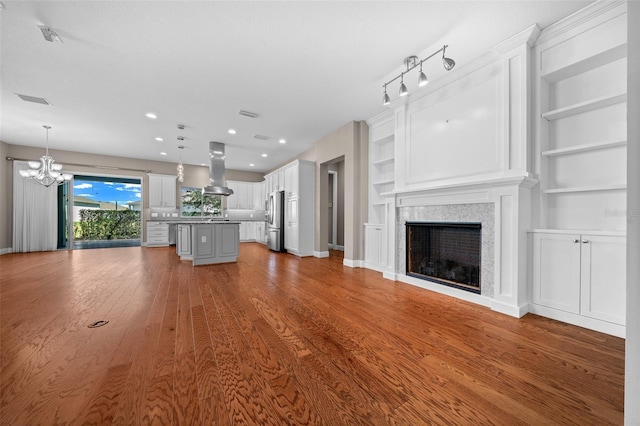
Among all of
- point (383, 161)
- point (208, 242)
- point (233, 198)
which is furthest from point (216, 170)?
point (383, 161)

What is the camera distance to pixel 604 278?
2.04m

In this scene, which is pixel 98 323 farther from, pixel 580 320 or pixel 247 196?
pixel 247 196

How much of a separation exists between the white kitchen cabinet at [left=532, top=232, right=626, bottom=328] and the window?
9.20 metres

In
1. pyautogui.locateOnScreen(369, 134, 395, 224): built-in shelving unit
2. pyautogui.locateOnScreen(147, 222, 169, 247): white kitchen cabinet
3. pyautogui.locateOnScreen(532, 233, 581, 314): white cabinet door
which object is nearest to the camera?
pyautogui.locateOnScreen(532, 233, 581, 314): white cabinet door

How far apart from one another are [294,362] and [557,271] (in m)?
2.60

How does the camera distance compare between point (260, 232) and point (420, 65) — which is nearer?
point (420, 65)

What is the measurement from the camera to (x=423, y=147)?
3.52 metres

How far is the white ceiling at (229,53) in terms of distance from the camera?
2.21 meters

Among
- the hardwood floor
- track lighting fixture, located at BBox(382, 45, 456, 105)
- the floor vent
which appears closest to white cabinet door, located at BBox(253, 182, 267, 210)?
the hardwood floor

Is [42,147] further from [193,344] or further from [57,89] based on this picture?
[193,344]

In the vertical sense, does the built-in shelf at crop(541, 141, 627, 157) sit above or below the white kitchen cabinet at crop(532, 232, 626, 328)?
above

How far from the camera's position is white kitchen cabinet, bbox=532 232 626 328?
1.98 metres

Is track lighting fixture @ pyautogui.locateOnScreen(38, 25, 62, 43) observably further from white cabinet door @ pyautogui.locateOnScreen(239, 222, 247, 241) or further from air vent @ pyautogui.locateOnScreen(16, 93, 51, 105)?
white cabinet door @ pyautogui.locateOnScreen(239, 222, 247, 241)

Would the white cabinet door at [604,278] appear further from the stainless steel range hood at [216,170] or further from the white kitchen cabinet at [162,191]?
the white kitchen cabinet at [162,191]
